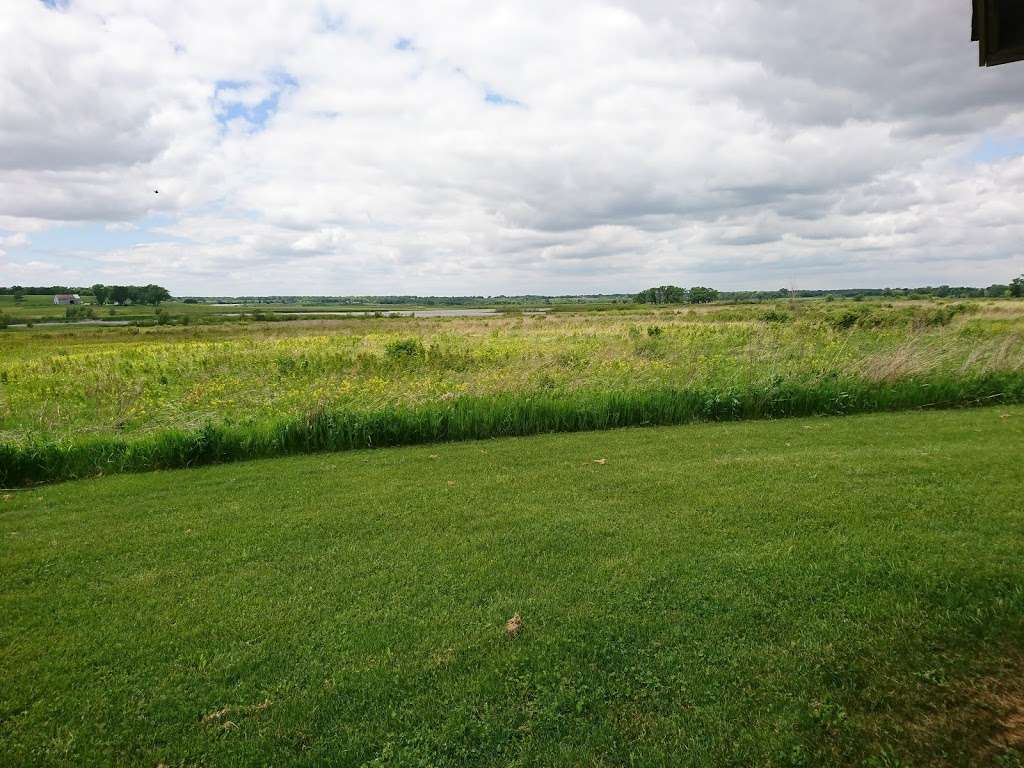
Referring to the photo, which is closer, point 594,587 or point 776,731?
point 776,731

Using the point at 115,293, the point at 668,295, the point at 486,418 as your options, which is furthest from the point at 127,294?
the point at 486,418

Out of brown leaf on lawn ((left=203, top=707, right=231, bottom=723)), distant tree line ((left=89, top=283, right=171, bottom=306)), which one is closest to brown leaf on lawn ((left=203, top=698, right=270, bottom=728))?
brown leaf on lawn ((left=203, top=707, right=231, bottom=723))

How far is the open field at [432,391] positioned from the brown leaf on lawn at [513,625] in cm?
598

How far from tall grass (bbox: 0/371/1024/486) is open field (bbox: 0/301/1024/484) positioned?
0.02m

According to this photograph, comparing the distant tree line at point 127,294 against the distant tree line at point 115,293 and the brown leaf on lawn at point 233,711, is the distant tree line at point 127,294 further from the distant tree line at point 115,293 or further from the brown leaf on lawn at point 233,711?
the brown leaf on lawn at point 233,711

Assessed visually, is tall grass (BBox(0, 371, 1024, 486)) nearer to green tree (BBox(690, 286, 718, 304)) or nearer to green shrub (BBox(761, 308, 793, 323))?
green shrub (BBox(761, 308, 793, 323))

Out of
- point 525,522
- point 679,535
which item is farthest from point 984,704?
point 525,522

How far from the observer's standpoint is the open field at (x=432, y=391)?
9.16 metres

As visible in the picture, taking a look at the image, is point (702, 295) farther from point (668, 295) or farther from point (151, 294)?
point (151, 294)

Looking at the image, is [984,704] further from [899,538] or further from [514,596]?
[514,596]

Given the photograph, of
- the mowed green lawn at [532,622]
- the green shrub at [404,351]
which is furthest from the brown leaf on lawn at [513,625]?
the green shrub at [404,351]

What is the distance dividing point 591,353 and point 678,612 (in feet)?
59.8

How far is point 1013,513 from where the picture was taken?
527cm

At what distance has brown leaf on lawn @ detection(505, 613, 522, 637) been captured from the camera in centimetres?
381
